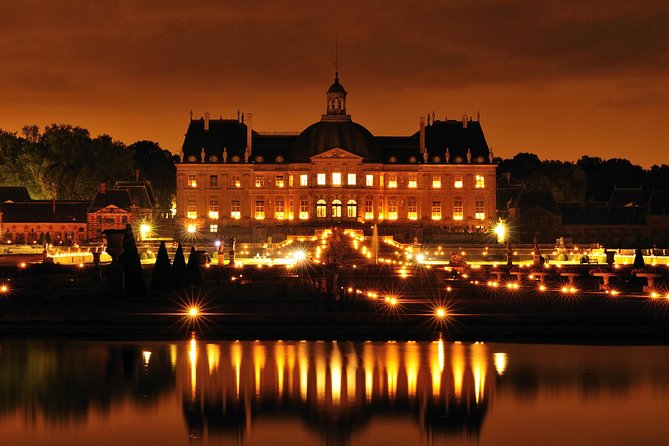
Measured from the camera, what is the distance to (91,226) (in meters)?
123

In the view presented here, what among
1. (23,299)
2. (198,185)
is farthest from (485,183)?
(23,299)

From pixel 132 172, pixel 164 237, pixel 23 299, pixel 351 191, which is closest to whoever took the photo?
pixel 23 299

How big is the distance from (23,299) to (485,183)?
277 ft

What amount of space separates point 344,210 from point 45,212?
3042 centimetres

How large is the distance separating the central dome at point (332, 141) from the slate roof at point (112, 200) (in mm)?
17344

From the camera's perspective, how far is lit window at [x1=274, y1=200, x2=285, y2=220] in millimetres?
121000

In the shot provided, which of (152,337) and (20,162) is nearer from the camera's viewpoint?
(152,337)

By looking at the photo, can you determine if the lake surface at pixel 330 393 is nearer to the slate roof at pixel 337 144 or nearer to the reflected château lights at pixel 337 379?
the reflected château lights at pixel 337 379

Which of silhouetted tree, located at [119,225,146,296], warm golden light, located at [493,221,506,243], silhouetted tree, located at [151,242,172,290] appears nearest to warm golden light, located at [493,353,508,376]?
silhouetted tree, located at [119,225,146,296]

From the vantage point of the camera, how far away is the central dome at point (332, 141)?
12169 cm

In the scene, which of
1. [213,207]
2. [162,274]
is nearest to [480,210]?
[213,207]

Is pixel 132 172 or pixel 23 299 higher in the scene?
pixel 132 172

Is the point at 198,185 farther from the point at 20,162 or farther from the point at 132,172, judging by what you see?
the point at 20,162

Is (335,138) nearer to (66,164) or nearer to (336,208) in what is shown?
(336,208)
